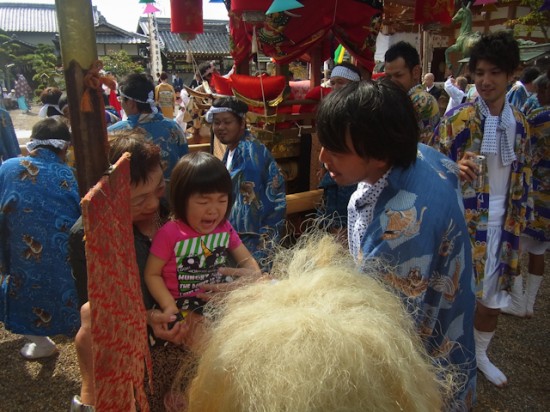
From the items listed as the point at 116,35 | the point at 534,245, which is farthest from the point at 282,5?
the point at 116,35

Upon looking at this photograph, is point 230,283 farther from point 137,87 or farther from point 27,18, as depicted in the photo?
point 27,18

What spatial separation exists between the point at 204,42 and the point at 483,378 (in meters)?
23.0

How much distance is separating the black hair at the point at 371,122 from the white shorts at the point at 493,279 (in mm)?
1849

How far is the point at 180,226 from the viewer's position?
5.19 feet

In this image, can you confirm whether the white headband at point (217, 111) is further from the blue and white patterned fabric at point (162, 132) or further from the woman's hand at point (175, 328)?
the woman's hand at point (175, 328)

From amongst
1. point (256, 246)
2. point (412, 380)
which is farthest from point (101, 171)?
point (256, 246)

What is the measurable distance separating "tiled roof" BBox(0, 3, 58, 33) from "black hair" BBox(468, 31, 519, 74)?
29.2m

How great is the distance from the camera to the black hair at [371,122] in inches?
44.2

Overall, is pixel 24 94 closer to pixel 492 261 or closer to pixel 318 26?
pixel 318 26

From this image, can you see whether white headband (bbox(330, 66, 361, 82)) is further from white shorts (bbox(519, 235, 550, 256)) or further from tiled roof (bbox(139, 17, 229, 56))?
tiled roof (bbox(139, 17, 229, 56))

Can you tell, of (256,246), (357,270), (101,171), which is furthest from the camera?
(256,246)

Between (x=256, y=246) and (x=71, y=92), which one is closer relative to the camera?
(x=71, y=92)

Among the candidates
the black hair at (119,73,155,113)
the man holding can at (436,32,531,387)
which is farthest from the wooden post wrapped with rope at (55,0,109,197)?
the black hair at (119,73,155,113)

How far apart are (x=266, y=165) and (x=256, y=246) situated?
781 mm
